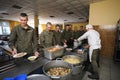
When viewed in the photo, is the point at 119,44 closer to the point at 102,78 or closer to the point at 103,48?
the point at 103,48

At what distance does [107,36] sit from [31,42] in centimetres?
423

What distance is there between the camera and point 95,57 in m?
2.90

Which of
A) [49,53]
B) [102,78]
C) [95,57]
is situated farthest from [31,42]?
[102,78]

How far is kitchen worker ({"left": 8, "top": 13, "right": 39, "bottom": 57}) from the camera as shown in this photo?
188 centimetres

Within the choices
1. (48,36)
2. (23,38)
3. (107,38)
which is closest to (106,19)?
(107,38)

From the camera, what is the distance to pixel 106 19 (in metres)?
4.91

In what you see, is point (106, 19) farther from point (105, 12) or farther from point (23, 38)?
point (23, 38)

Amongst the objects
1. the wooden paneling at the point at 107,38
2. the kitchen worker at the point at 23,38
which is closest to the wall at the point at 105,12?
the wooden paneling at the point at 107,38

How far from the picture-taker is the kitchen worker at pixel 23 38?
1.88 meters

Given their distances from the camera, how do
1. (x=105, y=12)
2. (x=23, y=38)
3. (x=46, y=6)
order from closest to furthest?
(x=23, y=38), (x=105, y=12), (x=46, y=6)

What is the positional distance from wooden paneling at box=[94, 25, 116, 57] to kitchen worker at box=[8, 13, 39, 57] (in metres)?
4.10

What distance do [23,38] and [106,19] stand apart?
439 cm

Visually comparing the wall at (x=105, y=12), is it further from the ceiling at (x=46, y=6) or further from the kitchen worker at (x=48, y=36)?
the kitchen worker at (x=48, y=36)

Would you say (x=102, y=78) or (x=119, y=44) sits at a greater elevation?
(x=119, y=44)
